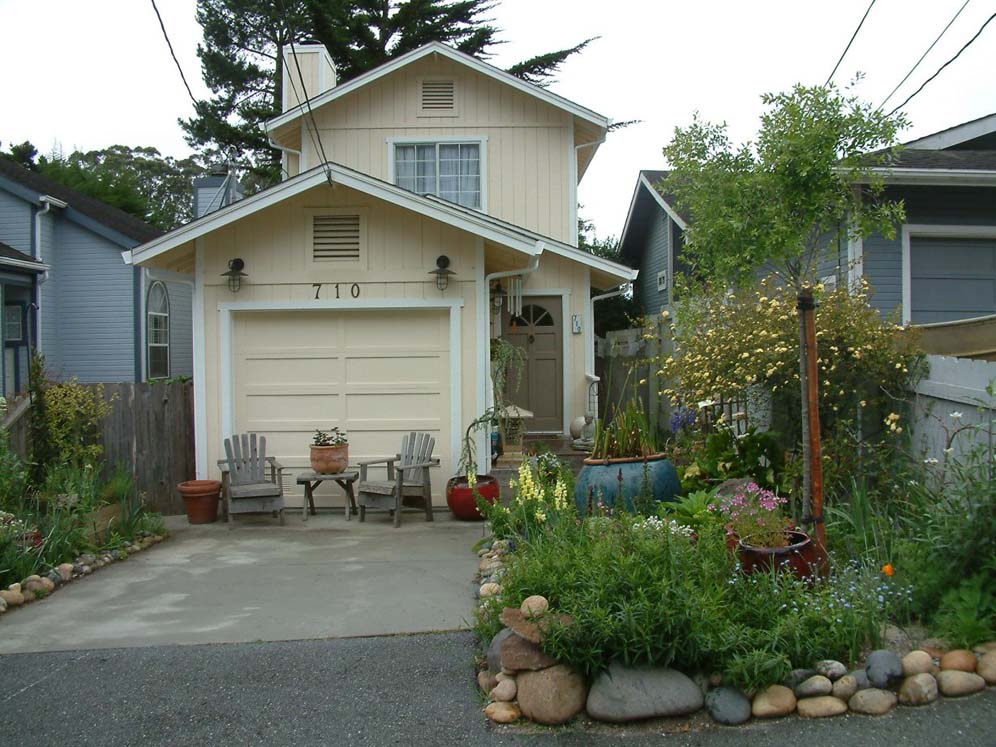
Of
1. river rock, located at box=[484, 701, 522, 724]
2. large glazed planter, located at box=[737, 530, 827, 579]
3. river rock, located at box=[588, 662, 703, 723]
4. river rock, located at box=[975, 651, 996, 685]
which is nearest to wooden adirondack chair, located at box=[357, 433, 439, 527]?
large glazed planter, located at box=[737, 530, 827, 579]

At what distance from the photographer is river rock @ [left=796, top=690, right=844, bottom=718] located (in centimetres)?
416

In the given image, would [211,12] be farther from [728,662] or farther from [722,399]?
[728,662]

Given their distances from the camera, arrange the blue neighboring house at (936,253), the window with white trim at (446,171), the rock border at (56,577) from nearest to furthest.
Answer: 1. the rock border at (56,577)
2. the blue neighboring house at (936,253)
3. the window with white trim at (446,171)

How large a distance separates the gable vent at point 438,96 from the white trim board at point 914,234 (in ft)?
22.9

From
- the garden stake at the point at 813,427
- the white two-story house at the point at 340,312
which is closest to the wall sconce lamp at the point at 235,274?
the white two-story house at the point at 340,312

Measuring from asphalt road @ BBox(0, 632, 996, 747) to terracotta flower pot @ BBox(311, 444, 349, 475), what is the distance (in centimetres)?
431

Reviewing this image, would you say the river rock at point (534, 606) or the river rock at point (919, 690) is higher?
the river rock at point (534, 606)

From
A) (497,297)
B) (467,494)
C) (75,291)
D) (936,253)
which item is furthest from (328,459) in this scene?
(75,291)

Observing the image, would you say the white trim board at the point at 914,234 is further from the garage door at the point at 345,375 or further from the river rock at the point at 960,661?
the river rock at the point at 960,661

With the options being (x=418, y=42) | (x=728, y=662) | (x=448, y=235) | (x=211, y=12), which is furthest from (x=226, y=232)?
(x=211, y=12)

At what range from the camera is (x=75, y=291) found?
17.3 metres

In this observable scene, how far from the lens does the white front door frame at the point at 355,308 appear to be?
10102 mm

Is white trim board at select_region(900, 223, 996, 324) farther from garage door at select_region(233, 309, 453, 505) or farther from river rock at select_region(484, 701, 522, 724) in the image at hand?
river rock at select_region(484, 701, 522, 724)

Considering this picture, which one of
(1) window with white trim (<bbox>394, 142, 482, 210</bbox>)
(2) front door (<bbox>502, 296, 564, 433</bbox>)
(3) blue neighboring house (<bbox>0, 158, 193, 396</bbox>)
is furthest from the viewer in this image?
(3) blue neighboring house (<bbox>0, 158, 193, 396</bbox>)
